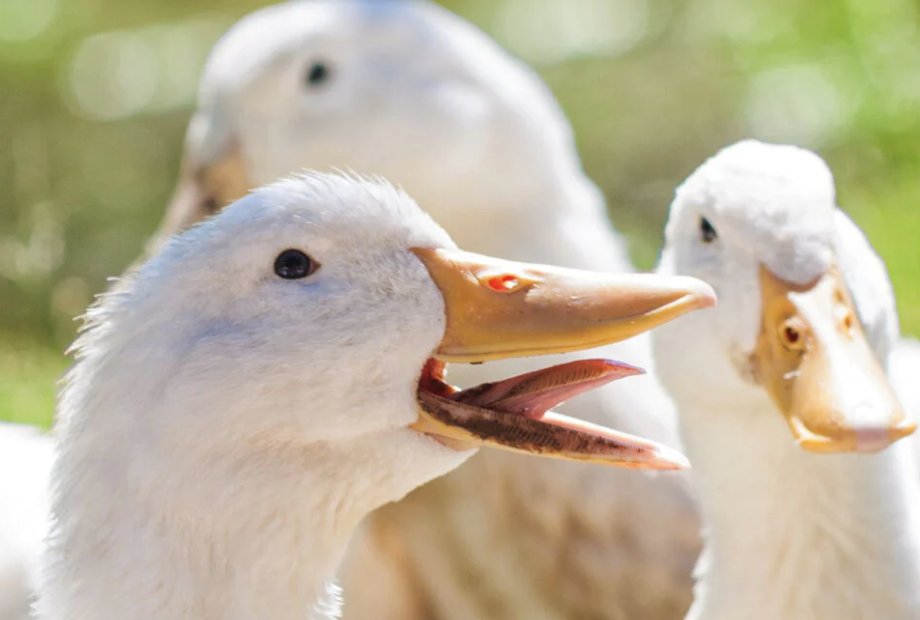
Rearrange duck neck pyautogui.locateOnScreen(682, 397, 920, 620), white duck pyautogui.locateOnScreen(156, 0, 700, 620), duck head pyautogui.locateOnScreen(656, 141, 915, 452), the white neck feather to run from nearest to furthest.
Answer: the white neck feather < duck head pyautogui.locateOnScreen(656, 141, 915, 452) < duck neck pyautogui.locateOnScreen(682, 397, 920, 620) < white duck pyautogui.locateOnScreen(156, 0, 700, 620)

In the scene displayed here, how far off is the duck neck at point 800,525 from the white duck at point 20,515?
4.18ft

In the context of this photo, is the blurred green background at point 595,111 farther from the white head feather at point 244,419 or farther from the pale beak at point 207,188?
the white head feather at point 244,419

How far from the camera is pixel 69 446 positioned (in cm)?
205

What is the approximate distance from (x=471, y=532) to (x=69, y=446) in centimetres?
182

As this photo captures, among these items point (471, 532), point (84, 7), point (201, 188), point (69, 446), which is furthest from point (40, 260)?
point (84, 7)

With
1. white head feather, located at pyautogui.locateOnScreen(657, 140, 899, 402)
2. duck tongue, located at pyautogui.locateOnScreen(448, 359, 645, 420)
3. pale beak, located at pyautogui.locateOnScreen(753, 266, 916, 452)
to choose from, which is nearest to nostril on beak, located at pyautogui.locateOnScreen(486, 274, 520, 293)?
duck tongue, located at pyautogui.locateOnScreen(448, 359, 645, 420)

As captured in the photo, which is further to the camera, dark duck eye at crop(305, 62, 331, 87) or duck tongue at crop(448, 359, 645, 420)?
dark duck eye at crop(305, 62, 331, 87)

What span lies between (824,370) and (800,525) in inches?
16.0

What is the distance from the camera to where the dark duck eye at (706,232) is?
2.67 meters

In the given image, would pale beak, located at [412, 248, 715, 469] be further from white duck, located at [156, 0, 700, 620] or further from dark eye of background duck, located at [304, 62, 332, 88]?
dark eye of background duck, located at [304, 62, 332, 88]

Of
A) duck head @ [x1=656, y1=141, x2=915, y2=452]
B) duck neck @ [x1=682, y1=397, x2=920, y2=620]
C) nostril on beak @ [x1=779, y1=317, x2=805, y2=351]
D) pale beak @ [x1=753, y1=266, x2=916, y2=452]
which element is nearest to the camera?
pale beak @ [x1=753, y1=266, x2=916, y2=452]

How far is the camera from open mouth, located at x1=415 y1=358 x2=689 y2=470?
2010mm

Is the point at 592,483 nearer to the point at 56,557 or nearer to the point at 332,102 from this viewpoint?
the point at 332,102

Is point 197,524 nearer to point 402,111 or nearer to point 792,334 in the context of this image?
point 792,334
